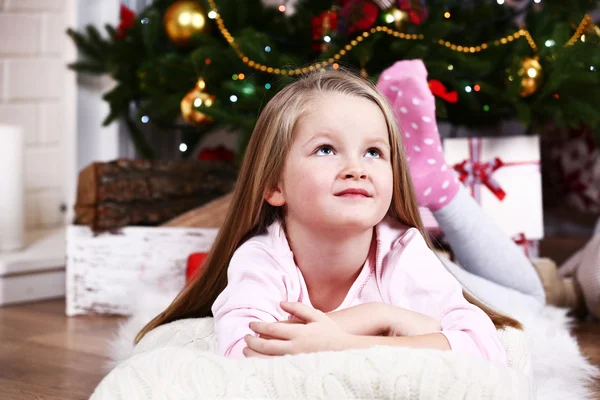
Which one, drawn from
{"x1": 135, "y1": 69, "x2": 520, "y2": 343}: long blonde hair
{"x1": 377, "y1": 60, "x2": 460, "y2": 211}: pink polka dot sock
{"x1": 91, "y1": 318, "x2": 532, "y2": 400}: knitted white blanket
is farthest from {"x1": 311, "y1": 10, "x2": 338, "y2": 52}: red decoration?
{"x1": 91, "y1": 318, "x2": 532, "y2": 400}: knitted white blanket

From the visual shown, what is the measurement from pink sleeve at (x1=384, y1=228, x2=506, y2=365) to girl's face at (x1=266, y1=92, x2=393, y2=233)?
0.08 meters

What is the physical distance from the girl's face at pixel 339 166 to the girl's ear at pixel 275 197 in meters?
0.02

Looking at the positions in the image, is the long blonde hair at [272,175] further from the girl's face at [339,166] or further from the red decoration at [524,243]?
the red decoration at [524,243]

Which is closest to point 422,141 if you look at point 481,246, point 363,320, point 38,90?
point 481,246

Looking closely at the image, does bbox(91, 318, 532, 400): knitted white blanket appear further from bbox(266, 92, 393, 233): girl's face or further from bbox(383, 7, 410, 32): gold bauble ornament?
bbox(383, 7, 410, 32): gold bauble ornament

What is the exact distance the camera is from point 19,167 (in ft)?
6.69

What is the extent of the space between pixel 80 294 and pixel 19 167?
41 cm

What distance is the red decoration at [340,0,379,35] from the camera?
182 cm

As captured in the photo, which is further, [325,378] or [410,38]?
[410,38]

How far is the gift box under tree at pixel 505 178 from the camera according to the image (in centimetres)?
186

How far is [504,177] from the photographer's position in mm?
1873

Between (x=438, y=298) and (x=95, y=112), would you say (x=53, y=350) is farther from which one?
(x=95, y=112)

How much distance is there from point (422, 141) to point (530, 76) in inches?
17.2

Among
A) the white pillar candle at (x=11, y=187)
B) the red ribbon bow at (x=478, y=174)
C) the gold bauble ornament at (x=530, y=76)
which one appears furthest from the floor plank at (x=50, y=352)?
the gold bauble ornament at (x=530, y=76)
